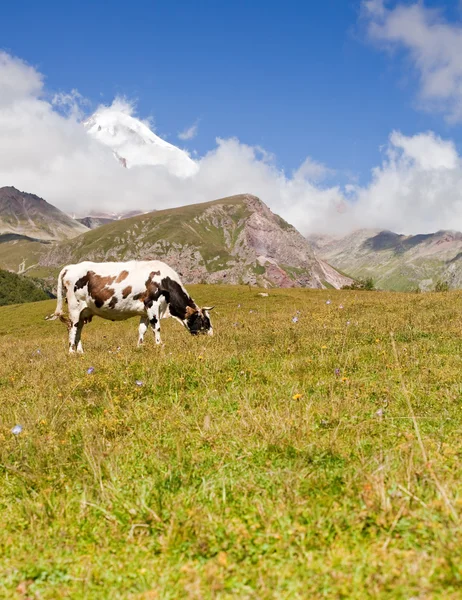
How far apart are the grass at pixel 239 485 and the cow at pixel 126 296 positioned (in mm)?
8283

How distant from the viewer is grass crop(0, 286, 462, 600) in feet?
10.3

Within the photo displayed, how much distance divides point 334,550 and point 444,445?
6.67ft

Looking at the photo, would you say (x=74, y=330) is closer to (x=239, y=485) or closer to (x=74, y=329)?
(x=74, y=329)

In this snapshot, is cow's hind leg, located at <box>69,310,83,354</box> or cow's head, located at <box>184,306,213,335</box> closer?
cow's hind leg, located at <box>69,310,83,354</box>

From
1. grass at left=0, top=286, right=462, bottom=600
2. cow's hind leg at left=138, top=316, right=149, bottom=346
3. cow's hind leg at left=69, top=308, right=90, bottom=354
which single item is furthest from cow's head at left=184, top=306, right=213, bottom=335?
grass at left=0, top=286, right=462, bottom=600

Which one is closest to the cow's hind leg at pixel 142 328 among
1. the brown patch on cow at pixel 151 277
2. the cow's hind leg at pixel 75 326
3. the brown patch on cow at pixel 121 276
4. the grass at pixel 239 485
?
the brown patch on cow at pixel 151 277

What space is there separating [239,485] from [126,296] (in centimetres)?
1329

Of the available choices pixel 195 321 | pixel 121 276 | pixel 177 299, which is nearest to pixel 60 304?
pixel 121 276

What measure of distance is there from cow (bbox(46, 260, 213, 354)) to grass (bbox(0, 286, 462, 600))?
8.28 m

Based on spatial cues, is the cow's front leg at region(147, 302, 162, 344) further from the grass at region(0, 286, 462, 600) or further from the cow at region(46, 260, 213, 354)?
the grass at region(0, 286, 462, 600)

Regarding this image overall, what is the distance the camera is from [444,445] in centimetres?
462

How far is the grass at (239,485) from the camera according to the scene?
313cm

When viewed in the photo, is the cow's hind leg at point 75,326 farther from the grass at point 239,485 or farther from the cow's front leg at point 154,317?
the grass at point 239,485

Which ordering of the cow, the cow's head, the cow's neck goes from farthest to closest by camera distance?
1. the cow's head
2. the cow's neck
3. the cow
